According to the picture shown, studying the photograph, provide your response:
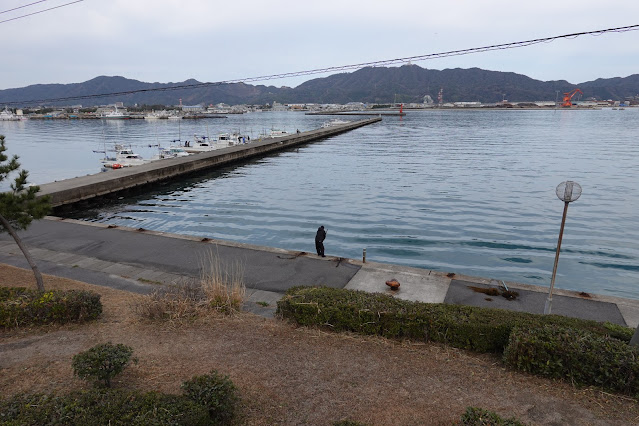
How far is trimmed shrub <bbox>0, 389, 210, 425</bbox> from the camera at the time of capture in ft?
15.2

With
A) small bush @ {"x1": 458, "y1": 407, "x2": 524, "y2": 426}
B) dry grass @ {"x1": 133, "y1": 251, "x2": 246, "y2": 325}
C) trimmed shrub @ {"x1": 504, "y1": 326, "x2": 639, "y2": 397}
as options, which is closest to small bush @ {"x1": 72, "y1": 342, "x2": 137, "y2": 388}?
dry grass @ {"x1": 133, "y1": 251, "x2": 246, "y2": 325}

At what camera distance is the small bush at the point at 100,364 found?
5.72 meters

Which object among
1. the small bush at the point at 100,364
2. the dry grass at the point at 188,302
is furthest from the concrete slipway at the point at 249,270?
the small bush at the point at 100,364

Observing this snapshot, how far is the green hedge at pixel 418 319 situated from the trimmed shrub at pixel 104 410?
3.43m

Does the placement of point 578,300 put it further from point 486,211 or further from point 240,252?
point 486,211

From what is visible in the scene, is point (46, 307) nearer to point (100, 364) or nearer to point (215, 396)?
point (100, 364)

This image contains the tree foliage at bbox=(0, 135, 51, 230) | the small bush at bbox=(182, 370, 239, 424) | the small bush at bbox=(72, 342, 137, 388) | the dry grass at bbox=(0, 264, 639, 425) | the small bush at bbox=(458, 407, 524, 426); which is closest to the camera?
the small bush at bbox=(458, 407, 524, 426)

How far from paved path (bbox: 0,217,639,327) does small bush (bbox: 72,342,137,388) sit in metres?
3.79

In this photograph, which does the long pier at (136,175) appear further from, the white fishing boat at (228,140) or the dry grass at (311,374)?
the dry grass at (311,374)

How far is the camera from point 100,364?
5766mm

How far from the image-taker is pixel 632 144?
2344 inches

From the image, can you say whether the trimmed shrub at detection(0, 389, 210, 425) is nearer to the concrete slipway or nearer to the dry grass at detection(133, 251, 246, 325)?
the dry grass at detection(133, 251, 246, 325)

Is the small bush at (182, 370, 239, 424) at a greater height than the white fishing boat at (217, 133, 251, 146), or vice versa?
the small bush at (182, 370, 239, 424)

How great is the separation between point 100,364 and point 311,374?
10.5 ft
